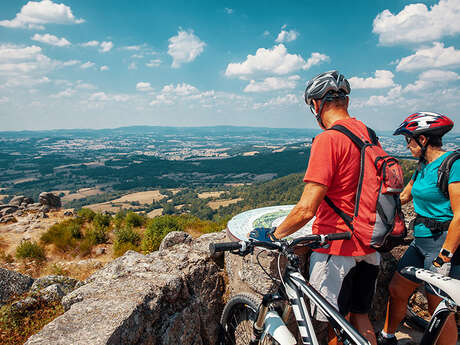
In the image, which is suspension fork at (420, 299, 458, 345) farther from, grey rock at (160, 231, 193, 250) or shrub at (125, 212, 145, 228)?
shrub at (125, 212, 145, 228)

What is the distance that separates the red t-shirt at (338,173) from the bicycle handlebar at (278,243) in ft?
0.58

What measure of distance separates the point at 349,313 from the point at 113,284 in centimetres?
239

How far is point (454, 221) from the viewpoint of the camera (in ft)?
8.05

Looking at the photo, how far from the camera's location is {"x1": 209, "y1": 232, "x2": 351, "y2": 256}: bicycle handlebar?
2.07m

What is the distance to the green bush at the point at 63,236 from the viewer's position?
10172 millimetres

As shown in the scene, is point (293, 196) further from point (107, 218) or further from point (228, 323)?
point (228, 323)

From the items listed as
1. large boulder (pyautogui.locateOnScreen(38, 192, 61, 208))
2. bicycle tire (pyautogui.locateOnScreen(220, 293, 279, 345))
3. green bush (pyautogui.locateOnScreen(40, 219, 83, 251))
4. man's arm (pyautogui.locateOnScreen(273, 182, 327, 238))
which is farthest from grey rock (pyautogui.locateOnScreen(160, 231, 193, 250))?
large boulder (pyautogui.locateOnScreen(38, 192, 61, 208))

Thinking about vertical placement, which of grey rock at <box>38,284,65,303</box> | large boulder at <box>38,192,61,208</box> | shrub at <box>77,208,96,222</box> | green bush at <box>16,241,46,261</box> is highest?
grey rock at <box>38,284,65,303</box>

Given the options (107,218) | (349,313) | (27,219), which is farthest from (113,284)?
(27,219)

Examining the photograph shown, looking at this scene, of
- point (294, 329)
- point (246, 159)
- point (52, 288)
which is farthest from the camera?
point (246, 159)

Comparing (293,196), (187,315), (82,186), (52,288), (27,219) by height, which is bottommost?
(82,186)

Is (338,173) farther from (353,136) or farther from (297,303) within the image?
(297,303)

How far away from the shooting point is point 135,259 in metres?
3.44

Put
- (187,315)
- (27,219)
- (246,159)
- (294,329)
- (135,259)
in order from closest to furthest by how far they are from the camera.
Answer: (187,315), (294,329), (135,259), (27,219), (246,159)
